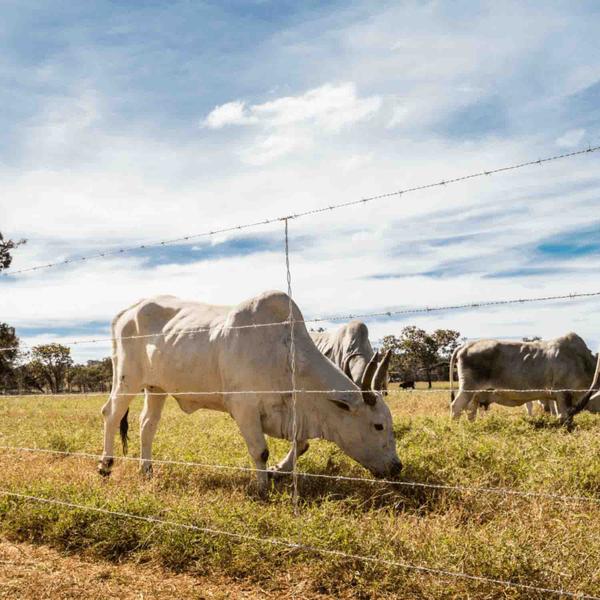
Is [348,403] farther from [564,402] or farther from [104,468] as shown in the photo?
[564,402]

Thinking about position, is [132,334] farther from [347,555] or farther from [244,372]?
[347,555]

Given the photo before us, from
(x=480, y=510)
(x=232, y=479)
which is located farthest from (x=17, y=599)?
(x=480, y=510)

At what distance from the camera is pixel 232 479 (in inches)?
263

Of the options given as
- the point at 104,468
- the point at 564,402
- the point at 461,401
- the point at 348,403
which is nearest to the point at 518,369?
the point at 461,401

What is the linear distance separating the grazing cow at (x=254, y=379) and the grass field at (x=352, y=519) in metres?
0.43

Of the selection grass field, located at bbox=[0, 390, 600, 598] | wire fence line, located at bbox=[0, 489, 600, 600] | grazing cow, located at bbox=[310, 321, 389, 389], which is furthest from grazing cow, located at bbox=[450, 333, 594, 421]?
wire fence line, located at bbox=[0, 489, 600, 600]

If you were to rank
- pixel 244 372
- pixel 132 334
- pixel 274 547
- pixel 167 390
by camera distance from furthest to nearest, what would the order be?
pixel 132 334 < pixel 167 390 < pixel 244 372 < pixel 274 547

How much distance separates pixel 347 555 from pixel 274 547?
1.78ft

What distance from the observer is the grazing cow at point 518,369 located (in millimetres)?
11969

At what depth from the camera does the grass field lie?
12.7ft

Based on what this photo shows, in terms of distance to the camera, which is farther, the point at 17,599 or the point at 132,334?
the point at 132,334

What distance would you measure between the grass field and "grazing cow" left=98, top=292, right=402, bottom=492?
0.43 metres

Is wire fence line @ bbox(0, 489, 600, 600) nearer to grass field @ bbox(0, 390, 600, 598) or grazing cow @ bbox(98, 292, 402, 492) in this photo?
grass field @ bbox(0, 390, 600, 598)

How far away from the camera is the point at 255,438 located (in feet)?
20.3
